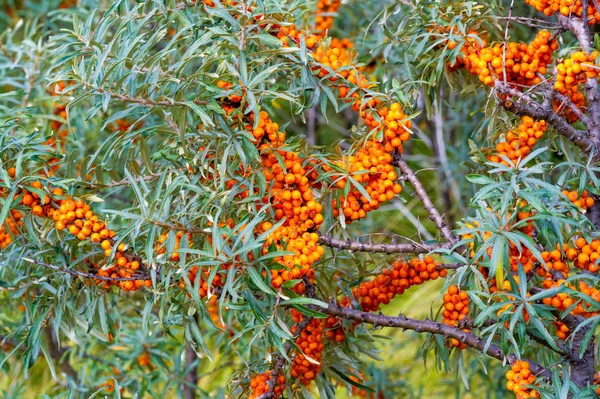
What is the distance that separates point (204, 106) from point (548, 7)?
69 cm

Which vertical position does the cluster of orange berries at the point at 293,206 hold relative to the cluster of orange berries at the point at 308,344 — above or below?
above

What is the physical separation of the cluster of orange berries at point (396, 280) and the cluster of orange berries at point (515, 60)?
0.35m

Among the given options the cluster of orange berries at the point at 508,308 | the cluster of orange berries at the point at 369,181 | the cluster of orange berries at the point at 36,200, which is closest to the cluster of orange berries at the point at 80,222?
the cluster of orange berries at the point at 36,200

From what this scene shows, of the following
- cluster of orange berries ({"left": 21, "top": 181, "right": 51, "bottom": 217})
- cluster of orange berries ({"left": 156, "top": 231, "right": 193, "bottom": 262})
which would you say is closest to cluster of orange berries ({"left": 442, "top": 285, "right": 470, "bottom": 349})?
cluster of orange berries ({"left": 156, "top": 231, "right": 193, "bottom": 262})

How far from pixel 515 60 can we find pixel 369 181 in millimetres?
370

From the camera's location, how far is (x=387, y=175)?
4.25 ft

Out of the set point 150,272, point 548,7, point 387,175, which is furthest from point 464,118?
point 150,272

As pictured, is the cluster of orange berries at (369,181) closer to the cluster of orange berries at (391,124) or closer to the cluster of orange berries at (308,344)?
the cluster of orange berries at (391,124)

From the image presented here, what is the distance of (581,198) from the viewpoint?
1334mm

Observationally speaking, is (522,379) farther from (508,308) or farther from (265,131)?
(265,131)

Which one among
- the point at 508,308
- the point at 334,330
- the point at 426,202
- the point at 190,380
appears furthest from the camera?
the point at 190,380

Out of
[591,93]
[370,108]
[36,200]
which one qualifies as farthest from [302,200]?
[591,93]

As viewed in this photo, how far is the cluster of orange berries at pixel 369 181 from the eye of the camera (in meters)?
1.28

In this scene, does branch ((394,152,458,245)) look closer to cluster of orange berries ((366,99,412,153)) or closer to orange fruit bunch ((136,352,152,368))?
cluster of orange berries ((366,99,412,153))
